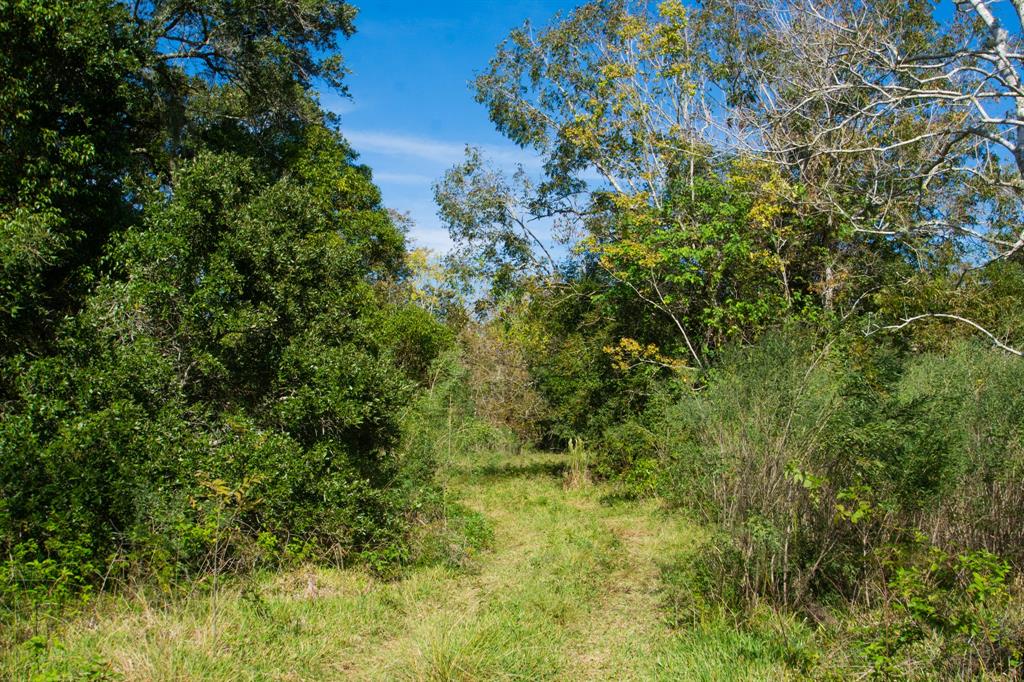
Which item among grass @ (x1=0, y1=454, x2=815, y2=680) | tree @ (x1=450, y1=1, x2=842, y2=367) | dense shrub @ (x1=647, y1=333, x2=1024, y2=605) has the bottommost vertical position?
grass @ (x1=0, y1=454, x2=815, y2=680)

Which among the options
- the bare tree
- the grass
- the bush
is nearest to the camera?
the grass

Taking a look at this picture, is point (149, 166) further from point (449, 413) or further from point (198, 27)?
point (449, 413)

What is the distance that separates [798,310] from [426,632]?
9.35 m

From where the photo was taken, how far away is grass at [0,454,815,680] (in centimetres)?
438

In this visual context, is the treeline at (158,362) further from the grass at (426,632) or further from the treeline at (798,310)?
the treeline at (798,310)

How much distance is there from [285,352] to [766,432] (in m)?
4.71

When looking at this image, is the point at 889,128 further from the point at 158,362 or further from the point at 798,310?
the point at 158,362

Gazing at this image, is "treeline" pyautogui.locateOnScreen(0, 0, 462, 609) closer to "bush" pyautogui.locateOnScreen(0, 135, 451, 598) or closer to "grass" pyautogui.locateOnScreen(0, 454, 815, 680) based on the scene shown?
"bush" pyautogui.locateOnScreen(0, 135, 451, 598)

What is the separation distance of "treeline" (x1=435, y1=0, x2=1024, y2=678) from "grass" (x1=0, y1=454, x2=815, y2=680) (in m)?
0.61

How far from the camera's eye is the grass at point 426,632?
4375 mm

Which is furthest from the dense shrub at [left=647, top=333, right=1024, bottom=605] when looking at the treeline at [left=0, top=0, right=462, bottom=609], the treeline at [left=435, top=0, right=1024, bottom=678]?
the treeline at [left=0, top=0, right=462, bottom=609]

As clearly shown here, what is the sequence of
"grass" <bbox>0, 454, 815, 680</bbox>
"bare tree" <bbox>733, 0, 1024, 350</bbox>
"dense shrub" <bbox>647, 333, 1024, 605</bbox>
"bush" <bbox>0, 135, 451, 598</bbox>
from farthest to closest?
"bare tree" <bbox>733, 0, 1024, 350</bbox>
"bush" <bbox>0, 135, 451, 598</bbox>
"dense shrub" <bbox>647, 333, 1024, 605</bbox>
"grass" <bbox>0, 454, 815, 680</bbox>

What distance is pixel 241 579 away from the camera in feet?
19.9

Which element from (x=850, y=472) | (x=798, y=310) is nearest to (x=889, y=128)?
(x=798, y=310)
